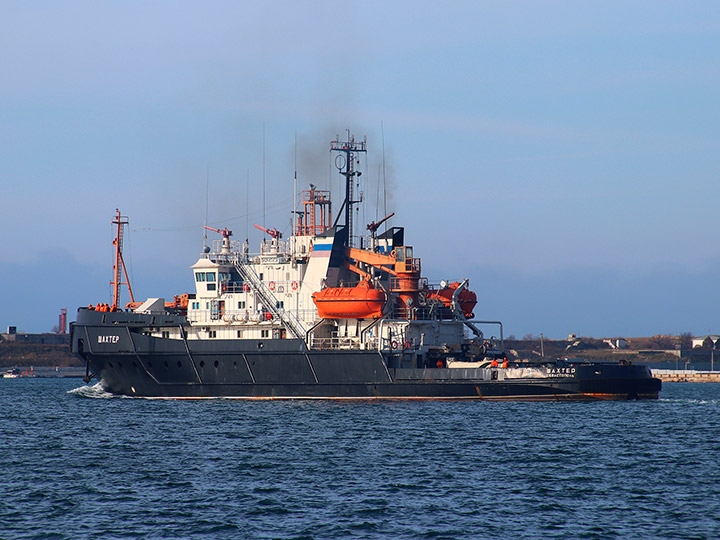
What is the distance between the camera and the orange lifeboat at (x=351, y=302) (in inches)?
1673

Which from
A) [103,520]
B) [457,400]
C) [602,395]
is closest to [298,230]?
[457,400]

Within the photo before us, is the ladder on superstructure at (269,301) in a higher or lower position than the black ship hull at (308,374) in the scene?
higher

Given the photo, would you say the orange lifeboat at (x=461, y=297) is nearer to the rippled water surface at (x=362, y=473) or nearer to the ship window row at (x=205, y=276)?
the rippled water surface at (x=362, y=473)

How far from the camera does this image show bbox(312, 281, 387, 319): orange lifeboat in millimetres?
42500

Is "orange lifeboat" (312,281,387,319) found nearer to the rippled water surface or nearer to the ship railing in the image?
the ship railing

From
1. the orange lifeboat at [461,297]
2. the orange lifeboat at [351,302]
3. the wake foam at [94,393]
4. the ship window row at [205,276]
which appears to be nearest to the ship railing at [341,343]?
the orange lifeboat at [351,302]

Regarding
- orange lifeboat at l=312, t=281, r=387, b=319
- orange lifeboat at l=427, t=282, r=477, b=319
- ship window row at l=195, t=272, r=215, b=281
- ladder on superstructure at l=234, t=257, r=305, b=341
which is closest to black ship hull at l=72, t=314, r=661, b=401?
ladder on superstructure at l=234, t=257, r=305, b=341

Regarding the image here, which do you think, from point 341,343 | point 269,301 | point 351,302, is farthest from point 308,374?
point 269,301

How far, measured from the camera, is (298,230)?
47000 mm

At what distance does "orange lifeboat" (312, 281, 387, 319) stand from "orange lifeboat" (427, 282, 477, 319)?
161 inches

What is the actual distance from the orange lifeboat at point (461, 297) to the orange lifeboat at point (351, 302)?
409cm

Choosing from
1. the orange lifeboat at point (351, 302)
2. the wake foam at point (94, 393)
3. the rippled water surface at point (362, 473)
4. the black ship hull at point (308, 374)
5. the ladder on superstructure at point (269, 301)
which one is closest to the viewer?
the rippled water surface at point (362, 473)


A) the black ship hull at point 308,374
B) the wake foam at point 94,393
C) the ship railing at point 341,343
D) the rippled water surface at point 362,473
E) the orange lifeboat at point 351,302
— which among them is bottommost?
the rippled water surface at point 362,473

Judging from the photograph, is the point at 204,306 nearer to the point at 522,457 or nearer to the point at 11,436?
the point at 11,436
